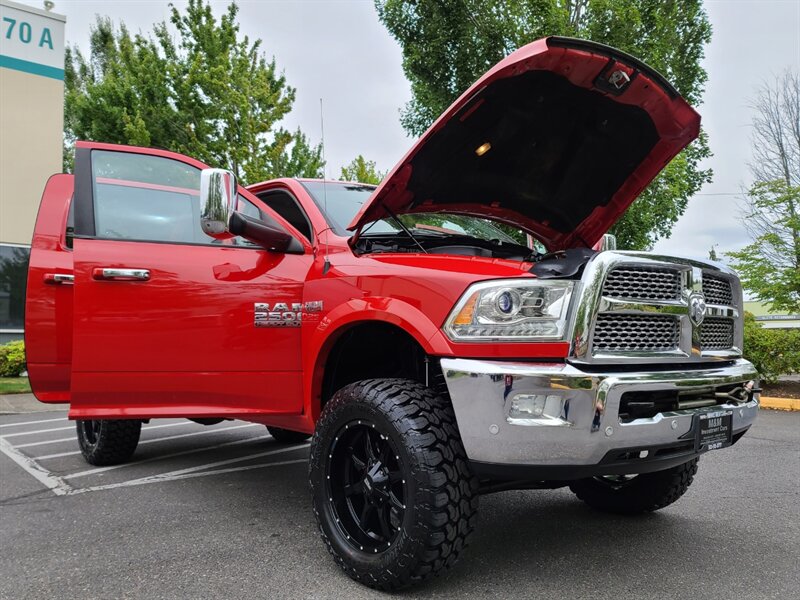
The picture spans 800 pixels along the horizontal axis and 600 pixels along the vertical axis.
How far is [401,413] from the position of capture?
98.0 inches

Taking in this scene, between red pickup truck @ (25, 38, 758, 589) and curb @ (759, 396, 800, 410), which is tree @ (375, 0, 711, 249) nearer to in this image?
curb @ (759, 396, 800, 410)

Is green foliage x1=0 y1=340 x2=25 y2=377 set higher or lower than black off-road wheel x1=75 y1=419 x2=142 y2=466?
lower

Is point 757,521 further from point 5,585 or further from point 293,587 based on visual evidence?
point 5,585

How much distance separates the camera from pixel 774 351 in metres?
9.08

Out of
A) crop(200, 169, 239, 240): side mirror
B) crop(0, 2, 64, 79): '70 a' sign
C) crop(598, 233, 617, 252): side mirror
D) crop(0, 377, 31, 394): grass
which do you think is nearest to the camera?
crop(200, 169, 239, 240): side mirror

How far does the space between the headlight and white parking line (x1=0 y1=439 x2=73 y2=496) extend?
3252 millimetres

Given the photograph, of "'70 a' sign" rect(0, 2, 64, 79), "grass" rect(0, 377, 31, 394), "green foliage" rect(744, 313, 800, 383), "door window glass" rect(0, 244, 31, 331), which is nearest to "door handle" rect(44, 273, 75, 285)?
"grass" rect(0, 377, 31, 394)

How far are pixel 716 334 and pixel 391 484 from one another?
5.41 ft

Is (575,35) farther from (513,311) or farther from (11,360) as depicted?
(11,360)

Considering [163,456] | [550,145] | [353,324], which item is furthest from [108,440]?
[550,145]

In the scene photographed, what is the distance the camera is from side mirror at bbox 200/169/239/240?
305 centimetres

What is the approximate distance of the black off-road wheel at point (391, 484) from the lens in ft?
7.78

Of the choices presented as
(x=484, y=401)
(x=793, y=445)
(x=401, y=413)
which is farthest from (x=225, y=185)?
(x=793, y=445)

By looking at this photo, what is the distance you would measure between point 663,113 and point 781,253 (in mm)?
9267
